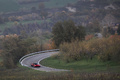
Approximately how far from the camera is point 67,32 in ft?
140

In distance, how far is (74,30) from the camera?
43.2 metres

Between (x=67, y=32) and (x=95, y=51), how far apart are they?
16.1m

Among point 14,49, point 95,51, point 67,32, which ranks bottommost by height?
point 14,49

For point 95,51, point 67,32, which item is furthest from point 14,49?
point 95,51

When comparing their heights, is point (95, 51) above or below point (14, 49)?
above

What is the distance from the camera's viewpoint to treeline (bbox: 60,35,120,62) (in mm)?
24608

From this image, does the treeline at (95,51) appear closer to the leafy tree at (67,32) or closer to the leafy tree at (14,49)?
the leafy tree at (67,32)

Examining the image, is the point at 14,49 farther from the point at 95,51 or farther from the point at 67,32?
the point at 95,51

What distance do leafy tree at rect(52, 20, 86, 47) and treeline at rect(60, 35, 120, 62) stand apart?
9404mm

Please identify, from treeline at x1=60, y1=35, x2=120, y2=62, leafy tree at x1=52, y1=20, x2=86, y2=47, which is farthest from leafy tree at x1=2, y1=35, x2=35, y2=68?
treeline at x1=60, y1=35, x2=120, y2=62

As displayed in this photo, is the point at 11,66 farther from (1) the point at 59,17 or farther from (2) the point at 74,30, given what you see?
(1) the point at 59,17

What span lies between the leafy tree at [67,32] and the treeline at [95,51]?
940 centimetres

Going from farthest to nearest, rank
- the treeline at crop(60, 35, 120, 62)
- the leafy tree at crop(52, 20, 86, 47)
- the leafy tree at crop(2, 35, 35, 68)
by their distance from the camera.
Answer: the leafy tree at crop(52, 20, 86, 47), the leafy tree at crop(2, 35, 35, 68), the treeline at crop(60, 35, 120, 62)

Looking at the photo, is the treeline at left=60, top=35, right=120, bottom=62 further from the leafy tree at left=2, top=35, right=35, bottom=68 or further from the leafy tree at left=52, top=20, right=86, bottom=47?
the leafy tree at left=2, top=35, right=35, bottom=68
